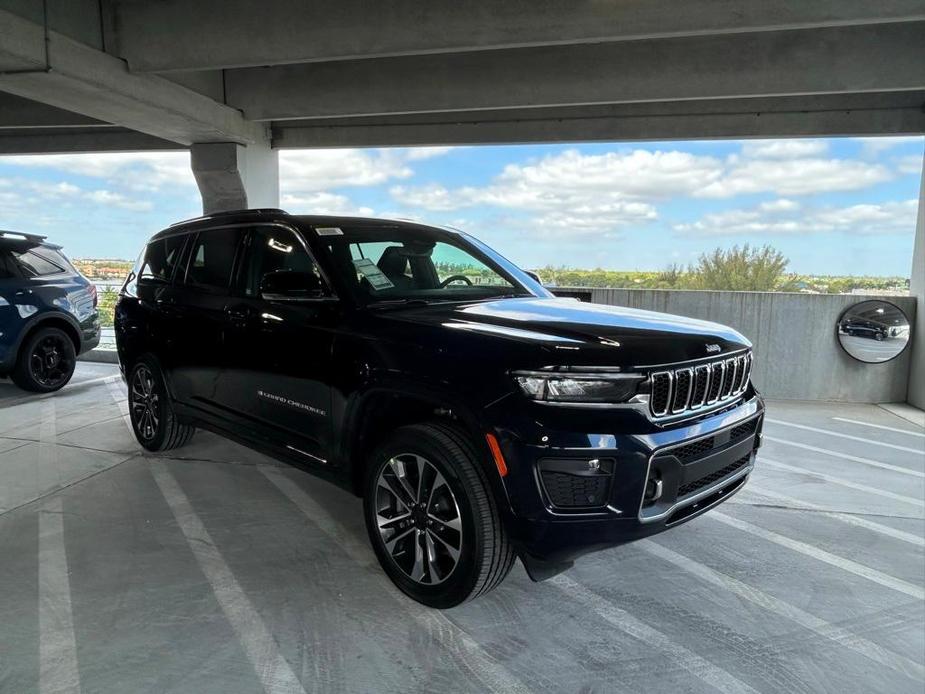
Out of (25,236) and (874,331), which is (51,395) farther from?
(874,331)

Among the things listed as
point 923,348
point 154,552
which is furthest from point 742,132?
point 154,552

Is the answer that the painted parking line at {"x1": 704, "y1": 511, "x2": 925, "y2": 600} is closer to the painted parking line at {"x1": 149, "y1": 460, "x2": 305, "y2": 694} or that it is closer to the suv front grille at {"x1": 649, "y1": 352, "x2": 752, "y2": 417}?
the suv front grille at {"x1": 649, "y1": 352, "x2": 752, "y2": 417}

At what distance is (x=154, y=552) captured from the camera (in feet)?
11.1

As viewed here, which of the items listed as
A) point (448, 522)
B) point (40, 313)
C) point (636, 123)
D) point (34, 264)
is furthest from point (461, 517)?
point (636, 123)

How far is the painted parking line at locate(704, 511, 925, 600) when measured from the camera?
3215mm

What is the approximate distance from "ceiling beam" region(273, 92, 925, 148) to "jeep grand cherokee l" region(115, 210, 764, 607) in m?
6.50

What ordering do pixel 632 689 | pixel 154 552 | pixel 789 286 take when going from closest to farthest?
1. pixel 632 689
2. pixel 154 552
3. pixel 789 286

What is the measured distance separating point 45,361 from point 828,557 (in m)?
8.31

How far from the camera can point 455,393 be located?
252cm

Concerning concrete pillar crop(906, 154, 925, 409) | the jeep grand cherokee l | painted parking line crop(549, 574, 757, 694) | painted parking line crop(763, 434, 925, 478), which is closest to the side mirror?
the jeep grand cherokee l

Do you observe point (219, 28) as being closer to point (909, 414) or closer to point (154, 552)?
point (154, 552)

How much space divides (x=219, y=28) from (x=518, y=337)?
6661mm

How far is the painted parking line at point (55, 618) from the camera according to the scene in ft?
7.73

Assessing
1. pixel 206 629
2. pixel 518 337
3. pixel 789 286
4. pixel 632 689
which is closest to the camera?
pixel 632 689
